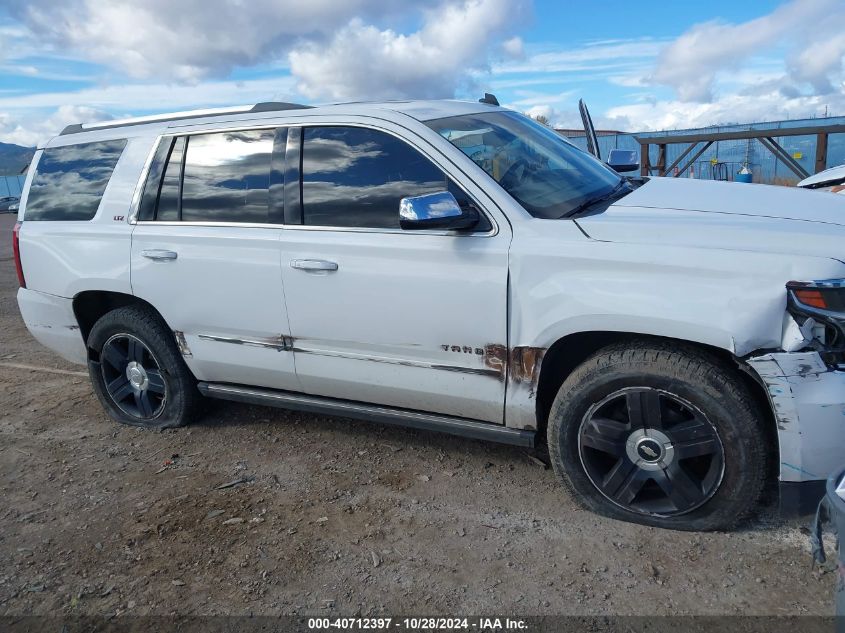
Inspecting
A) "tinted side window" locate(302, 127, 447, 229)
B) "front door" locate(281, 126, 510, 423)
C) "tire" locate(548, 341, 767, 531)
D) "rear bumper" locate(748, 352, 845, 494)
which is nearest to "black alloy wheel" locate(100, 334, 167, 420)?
"front door" locate(281, 126, 510, 423)

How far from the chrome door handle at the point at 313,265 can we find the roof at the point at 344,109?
80 centimetres

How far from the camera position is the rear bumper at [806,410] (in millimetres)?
2506

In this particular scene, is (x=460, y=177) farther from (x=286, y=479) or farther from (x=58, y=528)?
(x=58, y=528)

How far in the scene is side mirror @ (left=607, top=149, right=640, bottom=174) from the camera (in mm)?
4801

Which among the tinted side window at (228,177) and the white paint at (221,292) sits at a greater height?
the tinted side window at (228,177)

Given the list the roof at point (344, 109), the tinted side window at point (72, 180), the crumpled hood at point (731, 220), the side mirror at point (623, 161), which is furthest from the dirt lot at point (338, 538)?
the side mirror at point (623, 161)

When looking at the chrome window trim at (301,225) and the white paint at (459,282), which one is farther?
the chrome window trim at (301,225)

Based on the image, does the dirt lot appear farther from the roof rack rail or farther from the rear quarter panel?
the roof rack rail

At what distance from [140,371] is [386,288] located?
202 cm

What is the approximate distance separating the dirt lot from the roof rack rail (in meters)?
1.93

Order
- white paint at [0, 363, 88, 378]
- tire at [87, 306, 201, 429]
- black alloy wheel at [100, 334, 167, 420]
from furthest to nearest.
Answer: white paint at [0, 363, 88, 378] → black alloy wheel at [100, 334, 167, 420] → tire at [87, 306, 201, 429]

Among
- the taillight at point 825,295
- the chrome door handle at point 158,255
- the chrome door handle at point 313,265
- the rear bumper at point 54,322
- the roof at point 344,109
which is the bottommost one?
the rear bumper at point 54,322

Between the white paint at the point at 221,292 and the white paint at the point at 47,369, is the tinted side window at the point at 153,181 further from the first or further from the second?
the white paint at the point at 47,369

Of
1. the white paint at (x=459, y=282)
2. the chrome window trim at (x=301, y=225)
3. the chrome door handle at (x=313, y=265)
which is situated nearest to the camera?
the white paint at (x=459, y=282)
